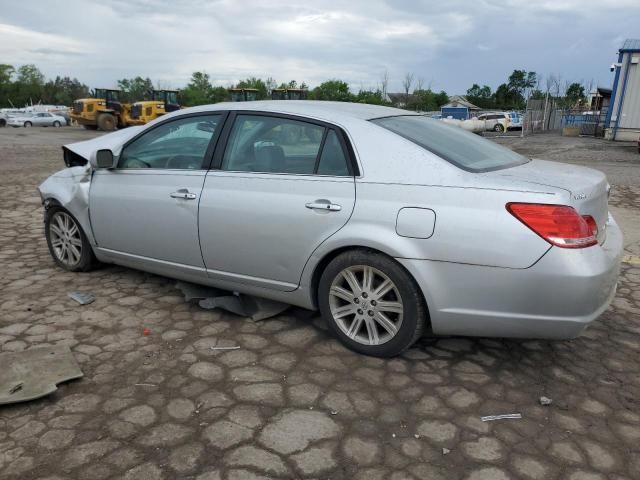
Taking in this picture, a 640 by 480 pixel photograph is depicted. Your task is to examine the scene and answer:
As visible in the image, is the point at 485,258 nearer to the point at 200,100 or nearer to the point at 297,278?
the point at 297,278

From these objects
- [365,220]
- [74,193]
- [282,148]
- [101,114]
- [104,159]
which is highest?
[282,148]

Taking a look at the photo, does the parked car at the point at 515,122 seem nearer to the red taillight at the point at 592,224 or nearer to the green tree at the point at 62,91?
the red taillight at the point at 592,224

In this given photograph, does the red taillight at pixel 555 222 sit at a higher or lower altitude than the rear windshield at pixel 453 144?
lower

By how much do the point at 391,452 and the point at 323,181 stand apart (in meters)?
1.58

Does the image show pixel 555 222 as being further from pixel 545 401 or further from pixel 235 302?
pixel 235 302

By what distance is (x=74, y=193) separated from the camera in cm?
442

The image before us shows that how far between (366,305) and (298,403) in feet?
2.36

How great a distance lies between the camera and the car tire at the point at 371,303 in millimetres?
2967

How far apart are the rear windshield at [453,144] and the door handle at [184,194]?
1.35 metres

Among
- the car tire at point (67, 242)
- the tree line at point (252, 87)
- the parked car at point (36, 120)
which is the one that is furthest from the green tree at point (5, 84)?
the car tire at point (67, 242)

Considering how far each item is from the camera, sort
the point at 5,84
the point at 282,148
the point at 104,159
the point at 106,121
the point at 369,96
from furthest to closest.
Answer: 1. the point at 5,84
2. the point at 369,96
3. the point at 106,121
4. the point at 104,159
5. the point at 282,148

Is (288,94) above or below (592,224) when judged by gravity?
above

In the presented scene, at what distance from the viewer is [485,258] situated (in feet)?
8.84

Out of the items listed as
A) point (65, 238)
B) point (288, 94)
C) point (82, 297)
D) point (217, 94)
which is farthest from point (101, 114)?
point (217, 94)
